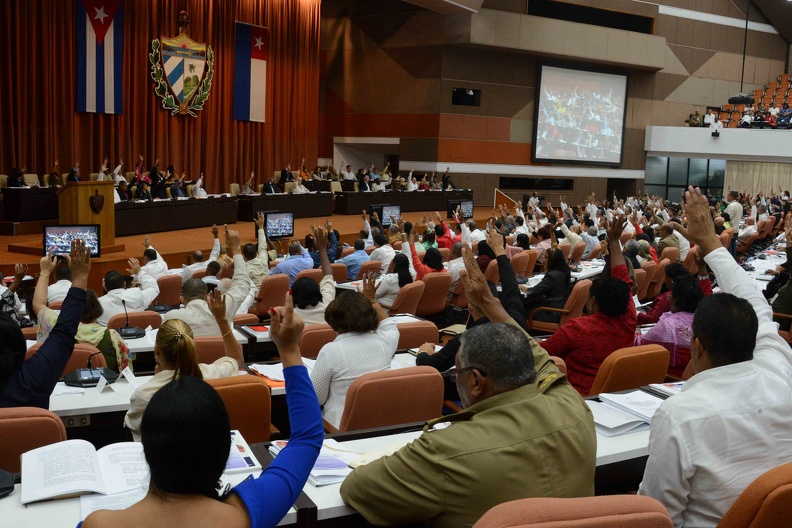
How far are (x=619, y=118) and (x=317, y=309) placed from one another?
2067 cm

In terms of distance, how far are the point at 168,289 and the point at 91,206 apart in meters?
4.31

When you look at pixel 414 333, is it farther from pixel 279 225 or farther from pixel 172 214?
pixel 172 214

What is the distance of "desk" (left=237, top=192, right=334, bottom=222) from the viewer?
15.8 meters

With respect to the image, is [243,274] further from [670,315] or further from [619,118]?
[619,118]

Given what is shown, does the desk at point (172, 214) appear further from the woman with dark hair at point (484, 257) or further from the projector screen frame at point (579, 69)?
the projector screen frame at point (579, 69)

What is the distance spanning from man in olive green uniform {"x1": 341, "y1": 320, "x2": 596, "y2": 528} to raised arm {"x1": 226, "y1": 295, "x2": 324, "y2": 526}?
27cm

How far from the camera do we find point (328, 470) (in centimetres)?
227

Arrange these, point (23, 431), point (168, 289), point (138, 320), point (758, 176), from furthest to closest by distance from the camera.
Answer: point (758, 176), point (168, 289), point (138, 320), point (23, 431)

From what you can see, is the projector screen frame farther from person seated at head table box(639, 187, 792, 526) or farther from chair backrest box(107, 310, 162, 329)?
person seated at head table box(639, 187, 792, 526)

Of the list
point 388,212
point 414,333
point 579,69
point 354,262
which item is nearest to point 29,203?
point 388,212

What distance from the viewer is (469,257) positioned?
3098 millimetres

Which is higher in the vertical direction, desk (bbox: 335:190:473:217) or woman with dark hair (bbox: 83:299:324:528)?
woman with dark hair (bbox: 83:299:324:528)

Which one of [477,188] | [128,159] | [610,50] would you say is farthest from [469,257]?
[610,50]

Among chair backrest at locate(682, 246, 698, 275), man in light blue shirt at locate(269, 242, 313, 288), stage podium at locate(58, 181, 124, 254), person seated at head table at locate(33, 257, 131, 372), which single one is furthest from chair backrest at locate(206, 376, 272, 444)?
stage podium at locate(58, 181, 124, 254)
